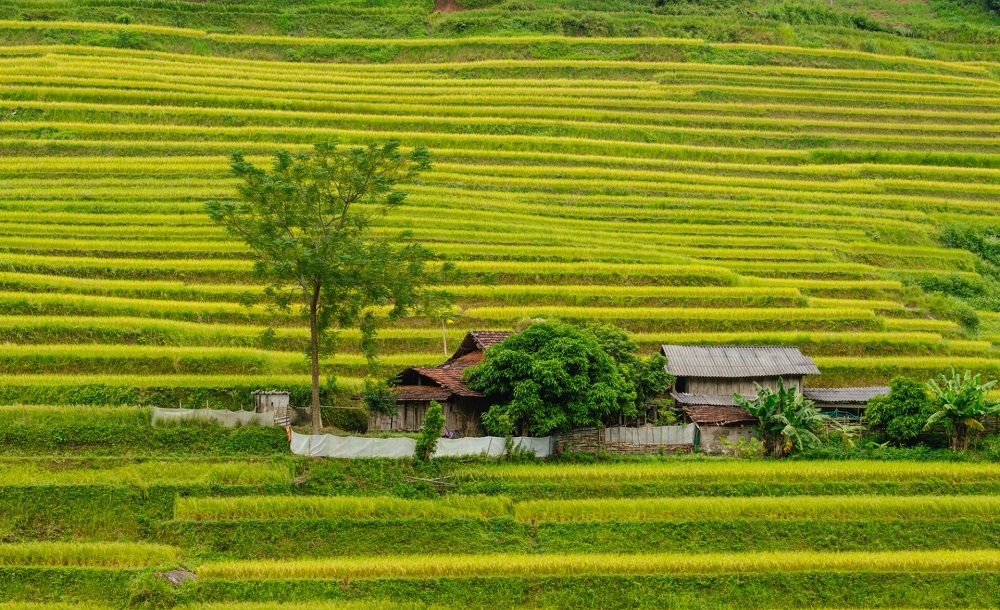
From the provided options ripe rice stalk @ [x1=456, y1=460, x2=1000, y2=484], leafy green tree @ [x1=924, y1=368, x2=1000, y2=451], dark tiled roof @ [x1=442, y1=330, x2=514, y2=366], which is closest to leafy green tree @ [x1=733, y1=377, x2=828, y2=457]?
ripe rice stalk @ [x1=456, y1=460, x2=1000, y2=484]

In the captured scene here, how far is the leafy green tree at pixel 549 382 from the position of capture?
26672 millimetres

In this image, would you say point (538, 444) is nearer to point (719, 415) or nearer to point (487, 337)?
point (487, 337)

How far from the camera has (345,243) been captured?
2631cm

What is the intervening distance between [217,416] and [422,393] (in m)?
4.59

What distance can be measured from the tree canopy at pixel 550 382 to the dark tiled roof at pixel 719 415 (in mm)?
1645

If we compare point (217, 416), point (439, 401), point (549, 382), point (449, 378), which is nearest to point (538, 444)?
point (549, 382)

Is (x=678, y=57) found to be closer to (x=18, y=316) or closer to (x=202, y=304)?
(x=202, y=304)

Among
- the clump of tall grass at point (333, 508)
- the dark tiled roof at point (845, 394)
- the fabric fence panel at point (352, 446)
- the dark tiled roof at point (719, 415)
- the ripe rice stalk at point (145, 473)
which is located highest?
the dark tiled roof at point (845, 394)

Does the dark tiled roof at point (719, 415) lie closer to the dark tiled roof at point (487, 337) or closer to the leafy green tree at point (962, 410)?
the leafy green tree at point (962, 410)

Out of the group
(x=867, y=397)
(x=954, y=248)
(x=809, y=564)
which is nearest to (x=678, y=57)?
(x=954, y=248)

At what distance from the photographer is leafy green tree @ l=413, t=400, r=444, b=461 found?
82.9 feet

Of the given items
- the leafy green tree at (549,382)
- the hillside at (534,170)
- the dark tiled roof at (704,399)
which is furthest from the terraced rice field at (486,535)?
the hillside at (534,170)

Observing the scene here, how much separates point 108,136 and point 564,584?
3294cm

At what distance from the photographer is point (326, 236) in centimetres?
2647
